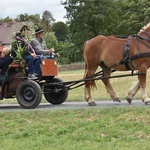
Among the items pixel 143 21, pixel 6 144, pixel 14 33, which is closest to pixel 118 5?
pixel 143 21

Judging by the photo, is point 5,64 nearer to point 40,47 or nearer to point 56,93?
point 40,47

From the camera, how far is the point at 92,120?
9336mm

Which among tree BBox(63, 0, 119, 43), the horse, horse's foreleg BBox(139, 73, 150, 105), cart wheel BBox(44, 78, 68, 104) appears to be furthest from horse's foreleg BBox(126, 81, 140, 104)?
tree BBox(63, 0, 119, 43)

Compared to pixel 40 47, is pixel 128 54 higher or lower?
lower

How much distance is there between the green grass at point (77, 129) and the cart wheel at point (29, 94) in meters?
1.32

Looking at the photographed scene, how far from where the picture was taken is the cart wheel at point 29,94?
1187 centimetres

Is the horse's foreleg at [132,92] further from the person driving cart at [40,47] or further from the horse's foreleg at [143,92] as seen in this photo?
the person driving cart at [40,47]

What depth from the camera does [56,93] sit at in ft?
43.1

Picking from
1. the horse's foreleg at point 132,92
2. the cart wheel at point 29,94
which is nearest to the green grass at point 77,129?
the cart wheel at point 29,94

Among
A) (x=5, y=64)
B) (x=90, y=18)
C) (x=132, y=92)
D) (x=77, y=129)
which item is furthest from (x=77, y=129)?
(x=90, y=18)

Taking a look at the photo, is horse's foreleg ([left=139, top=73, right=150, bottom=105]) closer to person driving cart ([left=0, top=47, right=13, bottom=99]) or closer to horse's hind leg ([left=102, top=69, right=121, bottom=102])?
horse's hind leg ([left=102, top=69, right=121, bottom=102])

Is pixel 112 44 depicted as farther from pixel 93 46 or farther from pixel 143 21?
pixel 143 21

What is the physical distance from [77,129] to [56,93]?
14.3 feet

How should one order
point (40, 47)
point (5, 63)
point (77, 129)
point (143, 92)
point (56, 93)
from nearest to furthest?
point (77, 129), point (143, 92), point (40, 47), point (5, 63), point (56, 93)
